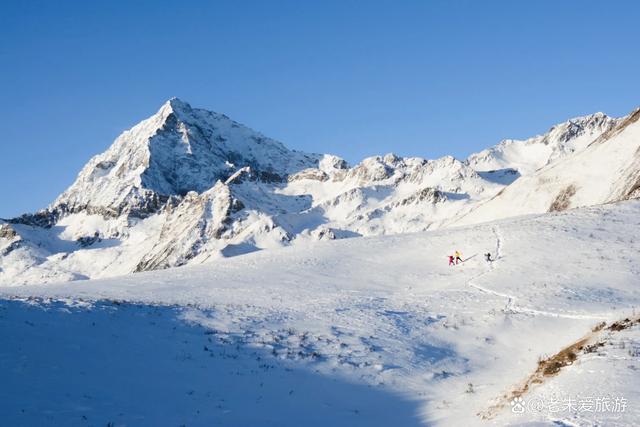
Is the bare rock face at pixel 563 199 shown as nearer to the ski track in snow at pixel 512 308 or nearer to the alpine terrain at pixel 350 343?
the alpine terrain at pixel 350 343

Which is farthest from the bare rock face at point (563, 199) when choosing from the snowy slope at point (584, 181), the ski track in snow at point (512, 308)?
the ski track in snow at point (512, 308)

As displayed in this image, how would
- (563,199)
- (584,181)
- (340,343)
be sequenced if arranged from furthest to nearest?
(563,199)
(584,181)
(340,343)

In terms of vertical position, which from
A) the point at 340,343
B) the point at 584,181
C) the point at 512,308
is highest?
the point at 584,181

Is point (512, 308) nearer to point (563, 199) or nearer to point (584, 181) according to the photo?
point (563, 199)

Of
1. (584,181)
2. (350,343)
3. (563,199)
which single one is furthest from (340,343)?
(584,181)

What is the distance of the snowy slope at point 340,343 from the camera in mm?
18578

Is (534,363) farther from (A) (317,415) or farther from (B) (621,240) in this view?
(B) (621,240)

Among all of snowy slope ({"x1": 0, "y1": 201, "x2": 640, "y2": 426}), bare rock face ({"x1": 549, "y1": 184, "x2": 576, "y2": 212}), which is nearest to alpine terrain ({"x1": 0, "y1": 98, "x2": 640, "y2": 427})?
snowy slope ({"x1": 0, "y1": 201, "x2": 640, "y2": 426})

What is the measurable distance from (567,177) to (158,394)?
92.3 m

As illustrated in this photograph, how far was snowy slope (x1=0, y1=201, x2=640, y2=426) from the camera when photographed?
731 inches

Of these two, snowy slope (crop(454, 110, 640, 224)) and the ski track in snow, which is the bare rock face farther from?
the ski track in snow

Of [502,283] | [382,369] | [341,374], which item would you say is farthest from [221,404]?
[502,283]

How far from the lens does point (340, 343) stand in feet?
86.8

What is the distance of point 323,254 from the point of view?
50219 millimetres
